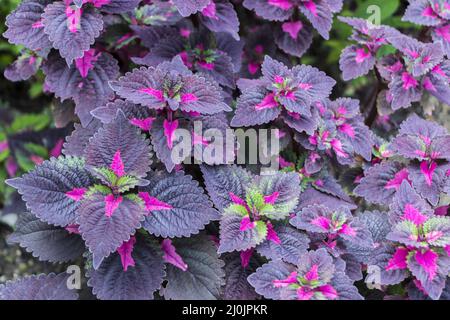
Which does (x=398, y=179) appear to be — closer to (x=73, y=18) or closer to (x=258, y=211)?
(x=258, y=211)

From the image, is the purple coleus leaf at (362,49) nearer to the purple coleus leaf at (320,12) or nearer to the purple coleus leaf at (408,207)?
the purple coleus leaf at (320,12)

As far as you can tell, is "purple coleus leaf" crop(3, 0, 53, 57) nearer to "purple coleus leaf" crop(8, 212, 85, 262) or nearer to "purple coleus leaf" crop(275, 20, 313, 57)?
"purple coleus leaf" crop(8, 212, 85, 262)

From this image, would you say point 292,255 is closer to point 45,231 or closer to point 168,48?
point 45,231

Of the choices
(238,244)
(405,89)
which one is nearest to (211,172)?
(238,244)

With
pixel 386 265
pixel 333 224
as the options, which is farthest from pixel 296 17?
pixel 386 265

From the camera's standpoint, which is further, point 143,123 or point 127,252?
point 143,123

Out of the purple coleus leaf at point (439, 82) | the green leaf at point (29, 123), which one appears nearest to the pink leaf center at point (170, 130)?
the purple coleus leaf at point (439, 82)
